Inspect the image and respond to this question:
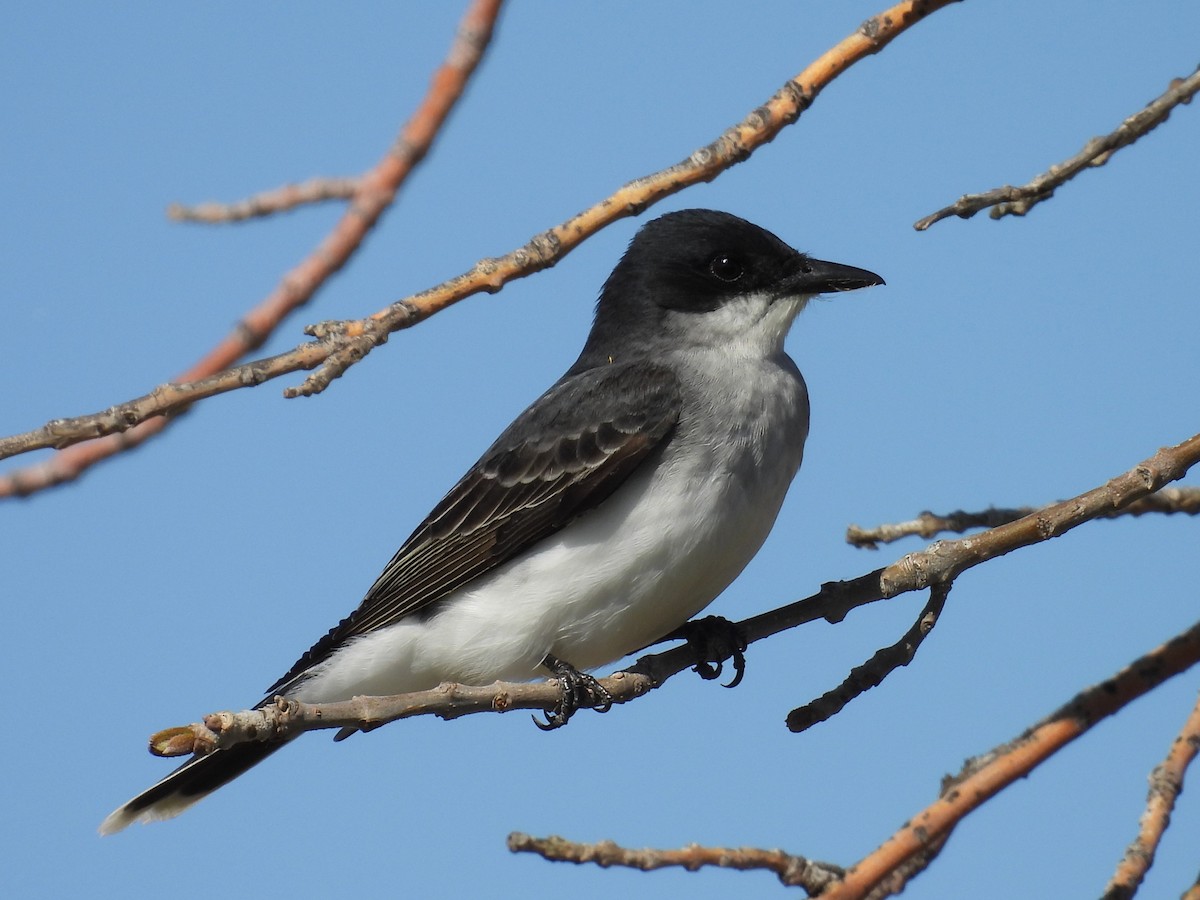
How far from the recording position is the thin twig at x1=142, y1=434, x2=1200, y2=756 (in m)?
3.26

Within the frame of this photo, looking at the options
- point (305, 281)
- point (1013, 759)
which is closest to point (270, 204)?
point (305, 281)

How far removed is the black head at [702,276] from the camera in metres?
7.03

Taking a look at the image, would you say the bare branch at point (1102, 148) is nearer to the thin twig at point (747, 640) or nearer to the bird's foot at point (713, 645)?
the thin twig at point (747, 640)

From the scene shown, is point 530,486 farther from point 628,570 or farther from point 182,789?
point 182,789

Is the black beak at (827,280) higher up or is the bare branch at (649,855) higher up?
the black beak at (827,280)

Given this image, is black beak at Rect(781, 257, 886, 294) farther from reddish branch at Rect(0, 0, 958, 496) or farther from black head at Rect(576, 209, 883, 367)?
reddish branch at Rect(0, 0, 958, 496)

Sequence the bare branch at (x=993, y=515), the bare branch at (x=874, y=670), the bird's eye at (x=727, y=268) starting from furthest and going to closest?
the bird's eye at (x=727, y=268) → the bare branch at (x=993, y=515) → the bare branch at (x=874, y=670)

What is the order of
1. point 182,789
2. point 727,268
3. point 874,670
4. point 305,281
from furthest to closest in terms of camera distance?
point 727,268, point 182,789, point 874,670, point 305,281

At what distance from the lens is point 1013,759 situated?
4398 millimetres

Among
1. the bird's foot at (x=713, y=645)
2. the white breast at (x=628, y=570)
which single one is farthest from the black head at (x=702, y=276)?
the bird's foot at (x=713, y=645)

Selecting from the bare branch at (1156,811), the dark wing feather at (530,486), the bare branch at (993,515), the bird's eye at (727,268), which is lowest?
the bare branch at (1156,811)

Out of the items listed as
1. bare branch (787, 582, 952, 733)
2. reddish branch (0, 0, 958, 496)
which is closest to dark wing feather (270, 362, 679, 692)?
bare branch (787, 582, 952, 733)

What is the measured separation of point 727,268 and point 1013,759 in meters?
3.33

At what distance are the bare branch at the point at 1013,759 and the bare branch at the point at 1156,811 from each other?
26cm
